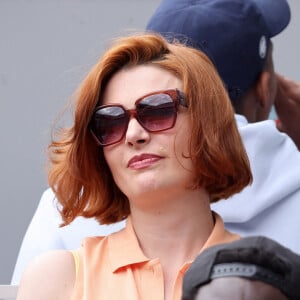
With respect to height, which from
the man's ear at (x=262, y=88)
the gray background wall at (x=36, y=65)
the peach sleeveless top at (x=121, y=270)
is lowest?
the gray background wall at (x=36, y=65)

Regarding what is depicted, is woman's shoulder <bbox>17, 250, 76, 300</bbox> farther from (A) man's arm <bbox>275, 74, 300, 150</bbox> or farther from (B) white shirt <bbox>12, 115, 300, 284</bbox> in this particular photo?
(A) man's arm <bbox>275, 74, 300, 150</bbox>

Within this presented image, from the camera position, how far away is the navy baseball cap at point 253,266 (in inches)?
69.9

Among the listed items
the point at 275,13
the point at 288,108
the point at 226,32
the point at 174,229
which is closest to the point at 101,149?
the point at 174,229

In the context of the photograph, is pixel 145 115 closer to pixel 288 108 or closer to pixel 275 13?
pixel 275 13

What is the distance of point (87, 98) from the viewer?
8.71 ft

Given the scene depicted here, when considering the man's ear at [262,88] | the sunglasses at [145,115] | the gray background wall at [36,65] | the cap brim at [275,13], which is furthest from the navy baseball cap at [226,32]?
the gray background wall at [36,65]

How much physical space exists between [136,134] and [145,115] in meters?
0.05

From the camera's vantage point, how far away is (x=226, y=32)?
3.29 meters

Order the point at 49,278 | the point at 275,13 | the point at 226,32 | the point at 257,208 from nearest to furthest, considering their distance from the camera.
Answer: the point at 49,278
the point at 257,208
the point at 226,32
the point at 275,13

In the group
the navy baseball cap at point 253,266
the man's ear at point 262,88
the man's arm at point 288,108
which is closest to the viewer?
the navy baseball cap at point 253,266

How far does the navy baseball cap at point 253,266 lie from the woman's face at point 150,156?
0.74 metres

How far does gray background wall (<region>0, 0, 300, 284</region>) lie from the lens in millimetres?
4641

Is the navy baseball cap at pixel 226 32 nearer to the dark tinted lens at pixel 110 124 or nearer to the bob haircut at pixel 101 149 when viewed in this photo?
the bob haircut at pixel 101 149

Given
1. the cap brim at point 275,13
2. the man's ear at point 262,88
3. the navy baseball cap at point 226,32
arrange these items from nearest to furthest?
the navy baseball cap at point 226,32 → the man's ear at point 262,88 → the cap brim at point 275,13
